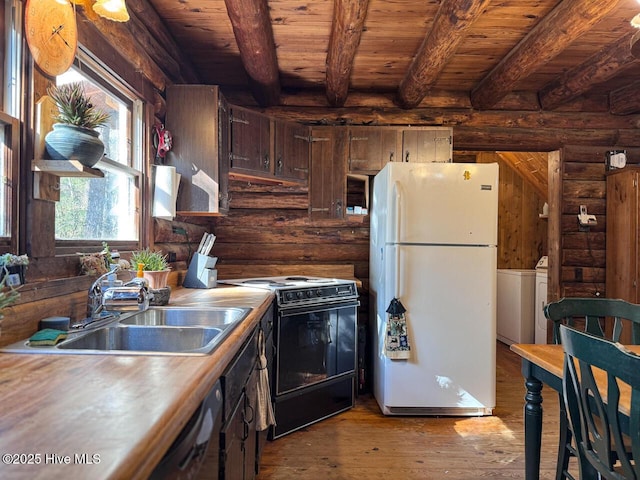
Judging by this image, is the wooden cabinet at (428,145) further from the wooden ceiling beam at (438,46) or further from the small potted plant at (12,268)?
the small potted plant at (12,268)

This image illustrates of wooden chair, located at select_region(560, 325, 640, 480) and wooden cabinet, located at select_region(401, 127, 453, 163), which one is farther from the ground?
wooden cabinet, located at select_region(401, 127, 453, 163)

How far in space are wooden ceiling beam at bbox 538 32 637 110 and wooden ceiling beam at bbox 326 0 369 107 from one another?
1619 millimetres

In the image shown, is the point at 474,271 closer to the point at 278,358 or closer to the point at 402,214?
the point at 402,214

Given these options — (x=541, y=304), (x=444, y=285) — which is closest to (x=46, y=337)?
(x=444, y=285)

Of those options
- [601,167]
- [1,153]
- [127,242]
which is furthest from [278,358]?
[601,167]

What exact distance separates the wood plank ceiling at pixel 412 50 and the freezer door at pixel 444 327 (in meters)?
1.34

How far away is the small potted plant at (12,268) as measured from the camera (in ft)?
3.69

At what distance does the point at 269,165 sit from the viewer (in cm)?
313

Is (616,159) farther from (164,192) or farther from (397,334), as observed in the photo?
(164,192)

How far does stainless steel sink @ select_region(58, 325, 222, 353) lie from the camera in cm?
142

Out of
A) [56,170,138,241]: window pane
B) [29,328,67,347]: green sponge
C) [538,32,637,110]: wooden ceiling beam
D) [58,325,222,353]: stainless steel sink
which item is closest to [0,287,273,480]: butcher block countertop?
[29,328,67,347]: green sponge

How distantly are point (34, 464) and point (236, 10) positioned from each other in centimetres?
212

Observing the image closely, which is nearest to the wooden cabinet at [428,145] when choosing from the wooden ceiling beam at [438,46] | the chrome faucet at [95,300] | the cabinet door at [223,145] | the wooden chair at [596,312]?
the wooden ceiling beam at [438,46]

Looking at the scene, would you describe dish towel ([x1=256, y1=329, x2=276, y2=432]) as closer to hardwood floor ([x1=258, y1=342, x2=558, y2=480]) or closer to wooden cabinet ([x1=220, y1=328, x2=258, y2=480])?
wooden cabinet ([x1=220, y1=328, x2=258, y2=480])
